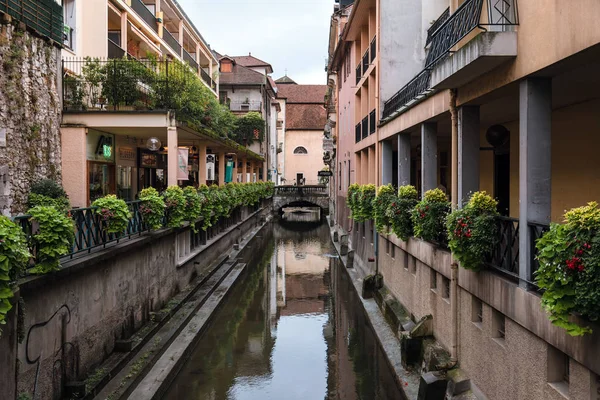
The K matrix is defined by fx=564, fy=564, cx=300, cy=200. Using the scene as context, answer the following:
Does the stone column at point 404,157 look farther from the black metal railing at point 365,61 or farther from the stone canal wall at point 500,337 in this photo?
the black metal railing at point 365,61

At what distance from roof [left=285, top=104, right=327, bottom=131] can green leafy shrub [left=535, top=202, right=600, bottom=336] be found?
257ft

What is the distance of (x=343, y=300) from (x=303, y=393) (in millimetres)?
8515

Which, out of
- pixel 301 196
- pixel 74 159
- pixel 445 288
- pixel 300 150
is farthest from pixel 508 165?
pixel 300 150

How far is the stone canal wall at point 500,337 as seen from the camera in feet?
17.8

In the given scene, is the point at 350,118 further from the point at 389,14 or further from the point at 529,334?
the point at 529,334

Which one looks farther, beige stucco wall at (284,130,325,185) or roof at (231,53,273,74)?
beige stucco wall at (284,130,325,185)

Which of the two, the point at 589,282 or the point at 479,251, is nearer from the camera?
the point at 589,282

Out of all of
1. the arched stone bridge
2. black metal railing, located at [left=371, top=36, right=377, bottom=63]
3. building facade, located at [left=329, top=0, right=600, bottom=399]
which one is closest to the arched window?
the arched stone bridge

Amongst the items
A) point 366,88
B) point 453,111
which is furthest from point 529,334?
point 366,88

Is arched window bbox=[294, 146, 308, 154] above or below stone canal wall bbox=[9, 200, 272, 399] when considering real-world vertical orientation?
above

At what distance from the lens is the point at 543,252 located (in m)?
5.15

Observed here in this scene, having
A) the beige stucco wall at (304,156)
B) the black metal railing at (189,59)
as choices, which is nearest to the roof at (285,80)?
the beige stucco wall at (304,156)

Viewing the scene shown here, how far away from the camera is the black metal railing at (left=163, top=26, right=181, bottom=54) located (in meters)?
30.7

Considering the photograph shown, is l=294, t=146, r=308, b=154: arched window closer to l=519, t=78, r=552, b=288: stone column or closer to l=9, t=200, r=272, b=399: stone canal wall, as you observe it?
l=9, t=200, r=272, b=399: stone canal wall
